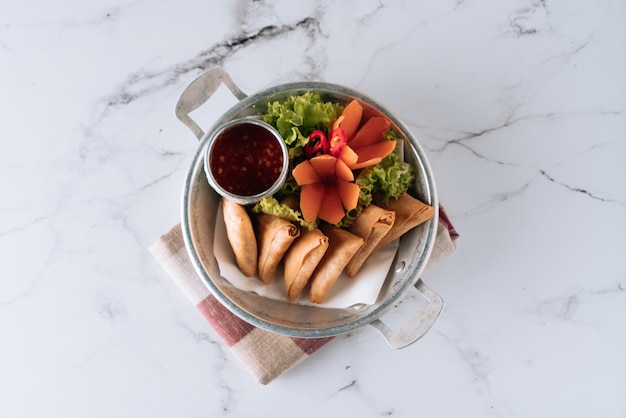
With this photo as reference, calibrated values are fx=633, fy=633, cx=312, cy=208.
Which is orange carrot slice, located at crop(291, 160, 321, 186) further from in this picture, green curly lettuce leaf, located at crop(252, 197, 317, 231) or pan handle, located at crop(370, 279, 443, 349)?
pan handle, located at crop(370, 279, 443, 349)

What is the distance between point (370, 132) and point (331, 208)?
8.2 inches

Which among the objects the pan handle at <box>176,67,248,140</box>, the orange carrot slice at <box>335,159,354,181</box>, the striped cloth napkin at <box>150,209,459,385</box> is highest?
the pan handle at <box>176,67,248,140</box>

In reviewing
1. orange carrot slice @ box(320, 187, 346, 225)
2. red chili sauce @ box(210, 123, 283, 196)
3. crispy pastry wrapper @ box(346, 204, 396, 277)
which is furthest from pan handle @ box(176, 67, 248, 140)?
crispy pastry wrapper @ box(346, 204, 396, 277)

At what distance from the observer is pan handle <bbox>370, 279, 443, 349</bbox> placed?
1.50 meters

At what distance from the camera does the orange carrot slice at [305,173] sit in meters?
1.49

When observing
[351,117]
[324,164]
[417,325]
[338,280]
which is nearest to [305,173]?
[324,164]

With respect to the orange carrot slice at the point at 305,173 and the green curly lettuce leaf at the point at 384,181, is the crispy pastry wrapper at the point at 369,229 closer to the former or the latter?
the green curly lettuce leaf at the point at 384,181

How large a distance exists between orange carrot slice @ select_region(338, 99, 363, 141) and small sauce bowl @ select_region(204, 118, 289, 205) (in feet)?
0.51

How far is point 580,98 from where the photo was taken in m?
1.86

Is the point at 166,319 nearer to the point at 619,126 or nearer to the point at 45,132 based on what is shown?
the point at 45,132

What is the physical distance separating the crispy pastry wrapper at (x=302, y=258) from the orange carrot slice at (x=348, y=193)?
0.10m

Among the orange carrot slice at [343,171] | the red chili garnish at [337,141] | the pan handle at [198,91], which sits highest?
the pan handle at [198,91]

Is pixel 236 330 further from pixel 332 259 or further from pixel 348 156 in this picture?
pixel 348 156

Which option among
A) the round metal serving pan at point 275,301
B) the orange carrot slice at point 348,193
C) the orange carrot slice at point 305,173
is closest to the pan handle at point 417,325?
the round metal serving pan at point 275,301
